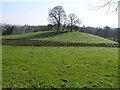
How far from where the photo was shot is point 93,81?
11.7m

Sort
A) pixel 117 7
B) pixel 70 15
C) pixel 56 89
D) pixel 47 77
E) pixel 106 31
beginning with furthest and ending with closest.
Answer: pixel 106 31 → pixel 70 15 → pixel 47 77 → pixel 56 89 → pixel 117 7

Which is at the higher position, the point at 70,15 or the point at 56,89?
the point at 70,15

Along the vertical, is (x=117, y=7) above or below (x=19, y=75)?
above

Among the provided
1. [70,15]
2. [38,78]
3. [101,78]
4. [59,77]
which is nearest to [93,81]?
[101,78]

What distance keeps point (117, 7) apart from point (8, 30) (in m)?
106

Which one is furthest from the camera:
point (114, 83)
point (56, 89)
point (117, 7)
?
point (114, 83)

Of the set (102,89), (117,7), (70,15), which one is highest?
(70,15)

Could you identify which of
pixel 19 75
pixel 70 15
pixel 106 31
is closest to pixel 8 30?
pixel 70 15

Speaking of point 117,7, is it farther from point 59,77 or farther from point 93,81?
point 59,77

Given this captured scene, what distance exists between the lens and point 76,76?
1289 cm

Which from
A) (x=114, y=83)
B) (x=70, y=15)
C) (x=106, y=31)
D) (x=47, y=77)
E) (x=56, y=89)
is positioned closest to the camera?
(x=56, y=89)

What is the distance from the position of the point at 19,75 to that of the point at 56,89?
3.54m

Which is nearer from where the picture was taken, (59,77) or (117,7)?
(117,7)

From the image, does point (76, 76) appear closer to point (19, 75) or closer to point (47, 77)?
point (47, 77)
